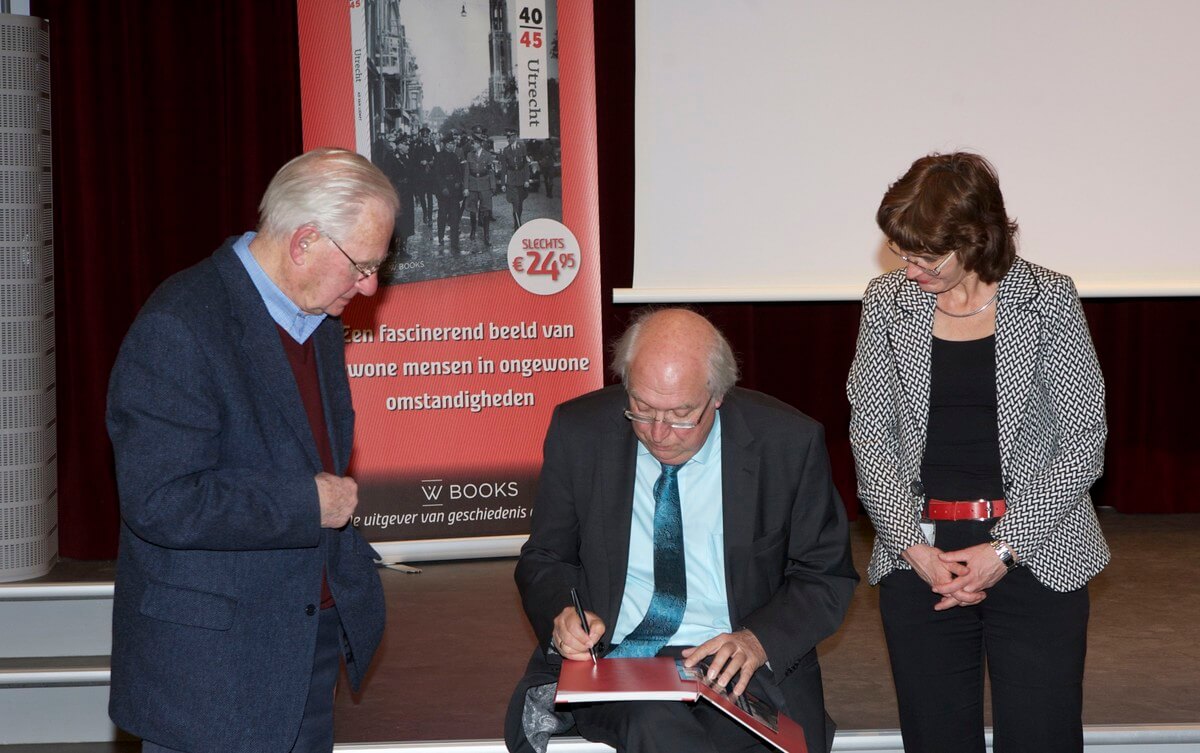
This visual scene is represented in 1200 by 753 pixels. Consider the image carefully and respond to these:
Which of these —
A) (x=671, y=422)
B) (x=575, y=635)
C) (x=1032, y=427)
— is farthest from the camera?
(x=1032, y=427)

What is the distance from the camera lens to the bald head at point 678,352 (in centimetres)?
220

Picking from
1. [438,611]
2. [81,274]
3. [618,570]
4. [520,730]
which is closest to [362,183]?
[618,570]

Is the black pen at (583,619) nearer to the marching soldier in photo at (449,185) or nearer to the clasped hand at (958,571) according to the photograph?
the clasped hand at (958,571)

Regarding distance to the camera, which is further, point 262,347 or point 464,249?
point 464,249

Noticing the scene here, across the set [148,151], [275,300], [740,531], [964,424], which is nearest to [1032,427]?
[964,424]

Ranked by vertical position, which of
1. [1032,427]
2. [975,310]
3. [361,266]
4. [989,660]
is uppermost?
[361,266]

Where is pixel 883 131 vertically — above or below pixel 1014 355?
above

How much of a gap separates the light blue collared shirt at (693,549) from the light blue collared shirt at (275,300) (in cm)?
74

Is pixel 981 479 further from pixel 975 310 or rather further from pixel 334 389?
pixel 334 389

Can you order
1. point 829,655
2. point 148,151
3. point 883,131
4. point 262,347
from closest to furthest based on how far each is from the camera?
point 262,347 < point 829,655 < point 883,131 < point 148,151

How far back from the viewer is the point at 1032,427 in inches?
91.6

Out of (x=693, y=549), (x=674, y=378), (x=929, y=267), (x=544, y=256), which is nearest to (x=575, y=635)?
(x=693, y=549)

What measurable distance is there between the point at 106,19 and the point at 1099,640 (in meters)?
5.04

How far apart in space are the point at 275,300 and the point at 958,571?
140 cm
